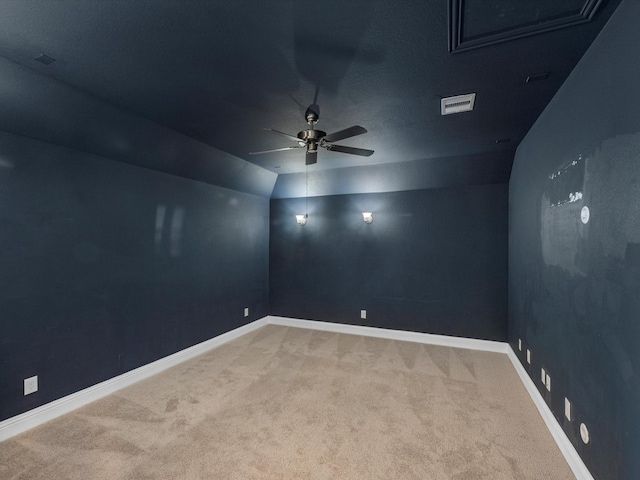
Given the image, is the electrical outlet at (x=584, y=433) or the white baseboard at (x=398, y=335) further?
the white baseboard at (x=398, y=335)

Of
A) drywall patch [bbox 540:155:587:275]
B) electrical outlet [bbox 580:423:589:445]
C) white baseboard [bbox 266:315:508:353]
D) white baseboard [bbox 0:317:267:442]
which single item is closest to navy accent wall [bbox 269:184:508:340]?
white baseboard [bbox 266:315:508:353]

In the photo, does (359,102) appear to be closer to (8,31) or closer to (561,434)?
(8,31)

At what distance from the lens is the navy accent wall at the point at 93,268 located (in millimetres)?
2420

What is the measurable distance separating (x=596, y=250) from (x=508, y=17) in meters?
1.42

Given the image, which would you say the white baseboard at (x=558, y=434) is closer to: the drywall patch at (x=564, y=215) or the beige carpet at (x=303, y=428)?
the beige carpet at (x=303, y=428)

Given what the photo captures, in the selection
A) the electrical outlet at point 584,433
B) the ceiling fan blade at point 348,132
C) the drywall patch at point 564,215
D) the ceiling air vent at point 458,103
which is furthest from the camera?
the ceiling air vent at point 458,103

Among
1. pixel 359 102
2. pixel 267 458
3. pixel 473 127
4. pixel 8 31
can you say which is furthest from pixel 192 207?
pixel 473 127

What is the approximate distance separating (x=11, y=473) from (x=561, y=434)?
3982 mm

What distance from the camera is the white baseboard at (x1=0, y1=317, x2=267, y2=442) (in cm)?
237

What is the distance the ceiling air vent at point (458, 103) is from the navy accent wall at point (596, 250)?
0.64m

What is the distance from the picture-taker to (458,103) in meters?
2.48

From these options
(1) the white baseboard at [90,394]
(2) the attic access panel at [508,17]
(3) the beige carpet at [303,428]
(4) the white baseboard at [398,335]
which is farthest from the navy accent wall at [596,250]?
(1) the white baseboard at [90,394]

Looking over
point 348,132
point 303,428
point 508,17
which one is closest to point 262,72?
point 348,132

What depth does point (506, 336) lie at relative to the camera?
165 inches
